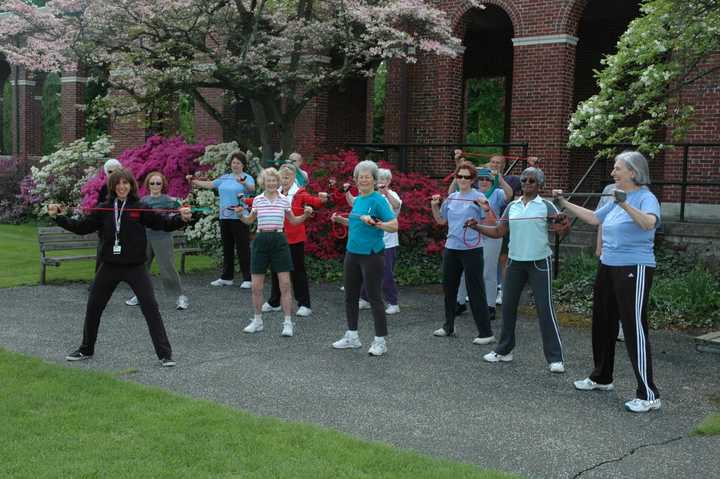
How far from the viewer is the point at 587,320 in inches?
384

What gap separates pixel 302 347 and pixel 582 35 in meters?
14.8

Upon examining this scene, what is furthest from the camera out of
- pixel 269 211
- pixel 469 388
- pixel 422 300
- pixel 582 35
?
pixel 582 35

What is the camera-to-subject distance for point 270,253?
847cm

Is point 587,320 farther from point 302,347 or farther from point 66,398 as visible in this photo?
point 66,398

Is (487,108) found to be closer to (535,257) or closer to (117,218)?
(535,257)

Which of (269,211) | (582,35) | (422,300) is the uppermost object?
(582,35)

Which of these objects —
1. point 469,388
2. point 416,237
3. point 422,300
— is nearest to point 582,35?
point 416,237

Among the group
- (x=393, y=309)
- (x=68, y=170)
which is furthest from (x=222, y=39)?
(x=68, y=170)

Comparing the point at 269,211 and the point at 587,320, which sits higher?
the point at 269,211

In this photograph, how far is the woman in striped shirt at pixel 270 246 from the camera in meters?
8.42

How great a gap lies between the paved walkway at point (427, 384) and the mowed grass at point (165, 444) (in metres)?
0.33

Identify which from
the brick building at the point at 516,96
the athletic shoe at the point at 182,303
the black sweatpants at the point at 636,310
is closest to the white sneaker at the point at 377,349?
the black sweatpants at the point at 636,310

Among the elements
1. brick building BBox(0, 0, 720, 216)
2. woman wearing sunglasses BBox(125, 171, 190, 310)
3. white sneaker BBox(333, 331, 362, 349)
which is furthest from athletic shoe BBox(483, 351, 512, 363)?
brick building BBox(0, 0, 720, 216)

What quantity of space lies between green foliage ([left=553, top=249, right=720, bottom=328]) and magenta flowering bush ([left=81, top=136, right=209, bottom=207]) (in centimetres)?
922
